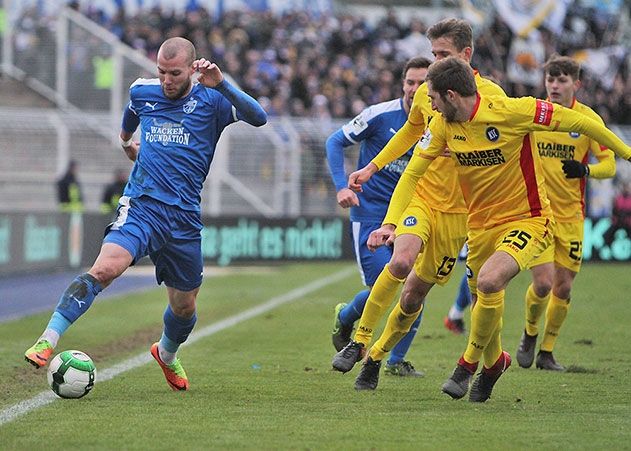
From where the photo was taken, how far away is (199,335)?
13023 millimetres

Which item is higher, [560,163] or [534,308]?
[560,163]

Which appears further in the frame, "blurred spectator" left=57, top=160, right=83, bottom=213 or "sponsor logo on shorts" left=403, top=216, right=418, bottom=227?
"blurred spectator" left=57, top=160, right=83, bottom=213

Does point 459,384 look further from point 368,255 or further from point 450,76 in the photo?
point 368,255

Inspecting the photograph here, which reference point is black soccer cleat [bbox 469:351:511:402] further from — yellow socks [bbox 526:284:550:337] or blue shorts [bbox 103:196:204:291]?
yellow socks [bbox 526:284:550:337]

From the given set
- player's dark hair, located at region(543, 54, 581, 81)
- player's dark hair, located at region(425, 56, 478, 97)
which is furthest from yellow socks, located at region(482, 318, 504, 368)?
player's dark hair, located at region(543, 54, 581, 81)

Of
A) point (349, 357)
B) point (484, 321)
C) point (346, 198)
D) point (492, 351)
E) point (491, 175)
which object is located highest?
point (491, 175)

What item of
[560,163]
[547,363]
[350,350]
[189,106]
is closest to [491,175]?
[350,350]

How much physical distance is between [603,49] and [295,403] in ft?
77.0

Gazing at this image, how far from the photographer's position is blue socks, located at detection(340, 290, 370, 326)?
9.88m

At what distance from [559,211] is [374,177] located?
5.58 feet

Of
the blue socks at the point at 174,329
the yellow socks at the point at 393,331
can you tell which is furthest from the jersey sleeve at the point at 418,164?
the blue socks at the point at 174,329

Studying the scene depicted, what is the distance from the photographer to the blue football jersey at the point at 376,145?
961 centimetres

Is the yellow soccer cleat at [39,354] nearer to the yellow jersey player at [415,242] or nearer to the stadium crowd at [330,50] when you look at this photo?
the yellow jersey player at [415,242]

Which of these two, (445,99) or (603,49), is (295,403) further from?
(603,49)
